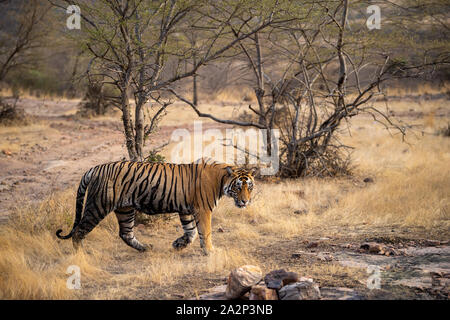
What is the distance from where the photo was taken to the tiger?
6137 mm

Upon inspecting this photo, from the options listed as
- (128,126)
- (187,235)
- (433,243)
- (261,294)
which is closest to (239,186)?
(187,235)

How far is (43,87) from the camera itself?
28234 mm

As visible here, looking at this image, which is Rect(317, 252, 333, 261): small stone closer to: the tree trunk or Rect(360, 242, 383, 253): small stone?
Rect(360, 242, 383, 253): small stone

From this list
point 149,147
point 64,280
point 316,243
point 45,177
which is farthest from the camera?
point 149,147

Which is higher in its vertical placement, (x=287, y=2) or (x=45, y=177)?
(x=287, y=2)

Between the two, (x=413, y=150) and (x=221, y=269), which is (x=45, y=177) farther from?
(x=413, y=150)

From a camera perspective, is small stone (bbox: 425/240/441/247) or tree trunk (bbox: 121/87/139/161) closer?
small stone (bbox: 425/240/441/247)

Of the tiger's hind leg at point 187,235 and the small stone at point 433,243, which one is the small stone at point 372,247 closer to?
the small stone at point 433,243

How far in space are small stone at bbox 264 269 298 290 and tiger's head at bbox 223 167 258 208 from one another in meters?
1.27

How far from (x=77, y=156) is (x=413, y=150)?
9318mm

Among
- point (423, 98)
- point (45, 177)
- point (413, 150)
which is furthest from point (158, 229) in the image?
point (423, 98)

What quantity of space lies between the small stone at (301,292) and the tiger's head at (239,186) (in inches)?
62.9

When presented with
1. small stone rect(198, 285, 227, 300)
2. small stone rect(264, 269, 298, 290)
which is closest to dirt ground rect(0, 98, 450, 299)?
small stone rect(198, 285, 227, 300)

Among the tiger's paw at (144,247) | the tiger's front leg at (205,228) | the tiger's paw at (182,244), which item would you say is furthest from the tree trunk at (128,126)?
the tiger's front leg at (205,228)
